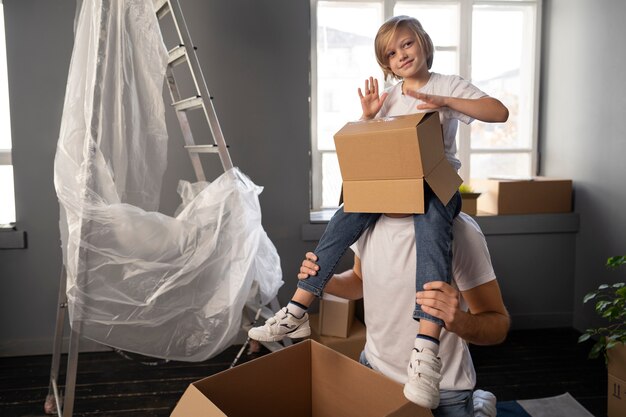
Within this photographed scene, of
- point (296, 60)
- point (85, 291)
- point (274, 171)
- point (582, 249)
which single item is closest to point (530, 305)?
point (582, 249)

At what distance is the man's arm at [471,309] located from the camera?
102 centimetres

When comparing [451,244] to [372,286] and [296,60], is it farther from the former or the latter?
[296,60]

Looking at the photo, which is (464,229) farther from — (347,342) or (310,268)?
(347,342)

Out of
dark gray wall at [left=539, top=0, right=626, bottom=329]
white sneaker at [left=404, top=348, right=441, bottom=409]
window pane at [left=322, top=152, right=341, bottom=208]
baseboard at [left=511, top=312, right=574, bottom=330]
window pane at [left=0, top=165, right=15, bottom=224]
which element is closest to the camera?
white sneaker at [left=404, top=348, right=441, bottom=409]

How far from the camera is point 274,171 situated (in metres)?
2.92

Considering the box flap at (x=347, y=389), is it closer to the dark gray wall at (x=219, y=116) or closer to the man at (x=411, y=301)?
the man at (x=411, y=301)

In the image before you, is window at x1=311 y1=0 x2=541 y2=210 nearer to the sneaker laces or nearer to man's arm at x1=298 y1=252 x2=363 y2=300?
man's arm at x1=298 y1=252 x2=363 y2=300

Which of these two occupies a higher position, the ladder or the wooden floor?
the ladder

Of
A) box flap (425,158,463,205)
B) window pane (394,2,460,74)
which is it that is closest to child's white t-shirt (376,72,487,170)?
box flap (425,158,463,205)

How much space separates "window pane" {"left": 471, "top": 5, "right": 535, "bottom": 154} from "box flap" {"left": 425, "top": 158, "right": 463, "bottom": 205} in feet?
7.88

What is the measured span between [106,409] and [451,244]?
1.86 metres

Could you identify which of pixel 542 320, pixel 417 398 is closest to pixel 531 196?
pixel 542 320

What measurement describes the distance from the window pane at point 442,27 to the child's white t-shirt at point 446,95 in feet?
6.61

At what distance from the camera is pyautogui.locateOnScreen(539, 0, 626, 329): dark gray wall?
271 centimetres
